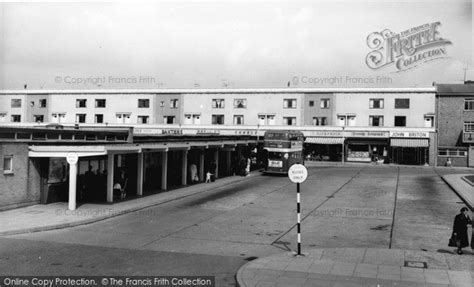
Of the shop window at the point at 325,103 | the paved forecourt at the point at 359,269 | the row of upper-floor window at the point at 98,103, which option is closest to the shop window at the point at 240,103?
the row of upper-floor window at the point at 98,103

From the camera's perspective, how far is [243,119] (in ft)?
203

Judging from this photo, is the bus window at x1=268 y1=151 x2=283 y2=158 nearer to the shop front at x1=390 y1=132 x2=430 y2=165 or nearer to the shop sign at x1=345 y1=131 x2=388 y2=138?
A: the shop sign at x1=345 y1=131 x2=388 y2=138

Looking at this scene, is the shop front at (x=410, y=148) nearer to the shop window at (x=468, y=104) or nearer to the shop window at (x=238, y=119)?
the shop window at (x=468, y=104)

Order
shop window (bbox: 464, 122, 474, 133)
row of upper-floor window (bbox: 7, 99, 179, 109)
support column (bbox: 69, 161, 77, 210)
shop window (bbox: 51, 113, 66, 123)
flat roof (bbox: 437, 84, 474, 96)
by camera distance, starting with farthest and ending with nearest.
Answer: shop window (bbox: 51, 113, 66, 123), row of upper-floor window (bbox: 7, 99, 179, 109), flat roof (bbox: 437, 84, 474, 96), shop window (bbox: 464, 122, 474, 133), support column (bbox: 69, 161, 77, 210)

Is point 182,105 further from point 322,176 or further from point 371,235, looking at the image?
point 371,235

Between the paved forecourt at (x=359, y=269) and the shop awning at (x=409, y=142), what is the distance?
43717 millimetres

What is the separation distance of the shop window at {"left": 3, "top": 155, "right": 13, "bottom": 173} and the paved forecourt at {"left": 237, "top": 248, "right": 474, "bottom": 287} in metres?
11.7

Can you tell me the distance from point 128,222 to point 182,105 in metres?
47.1

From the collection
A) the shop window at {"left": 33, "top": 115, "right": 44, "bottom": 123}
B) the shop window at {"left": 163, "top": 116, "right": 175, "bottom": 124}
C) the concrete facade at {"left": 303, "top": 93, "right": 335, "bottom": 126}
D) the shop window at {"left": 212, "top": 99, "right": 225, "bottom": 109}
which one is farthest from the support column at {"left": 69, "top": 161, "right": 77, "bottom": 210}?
the shop window at {"left": 33, "top": 115, "right": 44, "bottom": 123}

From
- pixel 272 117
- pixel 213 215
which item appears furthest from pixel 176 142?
pixel 272 117

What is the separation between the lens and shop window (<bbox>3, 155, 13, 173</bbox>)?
18.8 meters

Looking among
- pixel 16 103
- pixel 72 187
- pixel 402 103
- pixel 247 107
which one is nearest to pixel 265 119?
pixel 247 107

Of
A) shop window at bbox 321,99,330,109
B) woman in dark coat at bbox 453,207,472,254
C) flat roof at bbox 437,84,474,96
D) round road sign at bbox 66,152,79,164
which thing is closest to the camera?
woman in dark coat at bbox 453,207,472,254

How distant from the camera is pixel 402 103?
56188 mm
